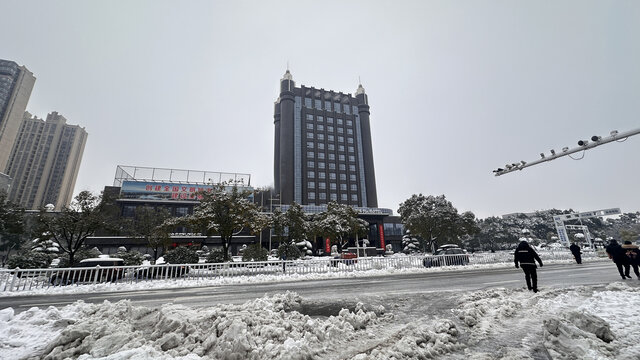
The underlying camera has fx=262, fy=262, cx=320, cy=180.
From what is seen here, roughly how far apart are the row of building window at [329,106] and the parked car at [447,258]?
66.3 m

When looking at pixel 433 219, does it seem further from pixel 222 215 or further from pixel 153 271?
pixel 153 271

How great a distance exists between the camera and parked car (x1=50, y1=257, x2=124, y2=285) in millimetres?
14117

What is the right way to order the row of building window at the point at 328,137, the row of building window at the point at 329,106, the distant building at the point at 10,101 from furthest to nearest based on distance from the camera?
1. the distant building at the point at 10,101
2. the row of building window at the point at 329,106
3. the row of building window at the point at 328,137

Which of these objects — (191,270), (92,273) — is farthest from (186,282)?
(92,273)

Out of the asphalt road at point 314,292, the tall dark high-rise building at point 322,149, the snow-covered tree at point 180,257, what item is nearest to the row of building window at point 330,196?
the tall dark high-rise building at point 322,149

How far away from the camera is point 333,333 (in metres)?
4.91

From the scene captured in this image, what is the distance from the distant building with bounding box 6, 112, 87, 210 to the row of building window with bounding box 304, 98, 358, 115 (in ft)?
352

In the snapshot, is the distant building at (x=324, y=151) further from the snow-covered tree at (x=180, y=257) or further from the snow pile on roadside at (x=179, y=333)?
the snow pile on roadside at (x=179, y=333)

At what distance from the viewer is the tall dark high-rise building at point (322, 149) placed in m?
68.6

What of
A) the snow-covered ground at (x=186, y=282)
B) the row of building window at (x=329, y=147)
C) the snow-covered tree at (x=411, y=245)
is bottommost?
the snow-covered ground at (x=186, y=282)

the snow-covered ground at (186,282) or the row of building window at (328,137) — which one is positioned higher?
the row of building window at (328,137)

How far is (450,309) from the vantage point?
6.65 m

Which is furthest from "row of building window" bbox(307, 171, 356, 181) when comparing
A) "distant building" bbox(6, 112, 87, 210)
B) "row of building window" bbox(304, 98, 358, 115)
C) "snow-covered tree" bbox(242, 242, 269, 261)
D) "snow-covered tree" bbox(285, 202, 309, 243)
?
"distant building" bbox(6, 112, 87, 210)

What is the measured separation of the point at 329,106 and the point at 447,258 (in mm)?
69940
